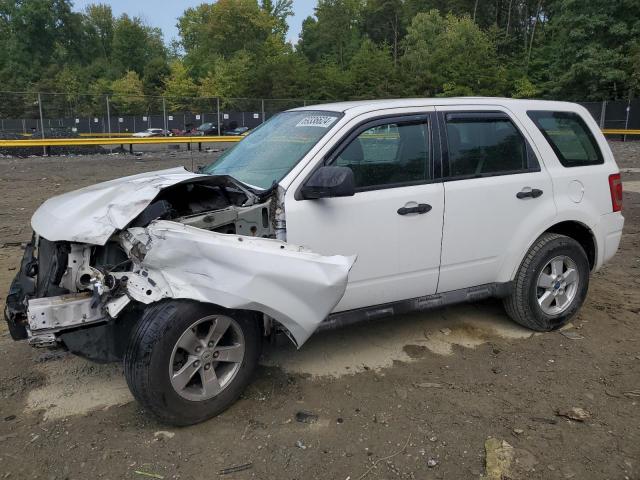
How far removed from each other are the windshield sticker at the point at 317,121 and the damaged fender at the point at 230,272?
3.40ft

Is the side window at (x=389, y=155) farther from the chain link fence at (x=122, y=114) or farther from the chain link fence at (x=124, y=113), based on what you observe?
the chain link fence at (x=124, y=113)

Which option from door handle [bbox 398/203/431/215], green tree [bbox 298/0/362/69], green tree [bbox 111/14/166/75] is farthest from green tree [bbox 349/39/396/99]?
green tree [bbox 111/14/166/75]

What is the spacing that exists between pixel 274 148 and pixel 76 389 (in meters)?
2.14

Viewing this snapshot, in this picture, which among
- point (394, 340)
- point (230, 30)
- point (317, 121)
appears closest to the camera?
point (317, 121)

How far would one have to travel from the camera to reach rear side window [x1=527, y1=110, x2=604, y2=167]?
4.41 m

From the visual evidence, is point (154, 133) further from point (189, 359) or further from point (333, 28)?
point (333, 28)

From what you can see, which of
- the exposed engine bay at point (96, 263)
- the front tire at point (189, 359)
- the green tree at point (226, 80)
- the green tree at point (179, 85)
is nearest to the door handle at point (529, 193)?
the exposed engine bay at point (96, 263)

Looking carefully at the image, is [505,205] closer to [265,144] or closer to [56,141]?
[265,144]

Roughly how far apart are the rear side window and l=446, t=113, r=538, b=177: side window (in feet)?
0.97

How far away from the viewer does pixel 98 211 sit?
3.13 meters

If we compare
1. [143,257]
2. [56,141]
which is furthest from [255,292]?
[56,141]

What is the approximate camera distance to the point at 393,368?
12.9 ft

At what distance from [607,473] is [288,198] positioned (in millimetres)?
2299

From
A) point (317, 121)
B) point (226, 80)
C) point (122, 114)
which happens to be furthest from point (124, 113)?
point (226, 80)
